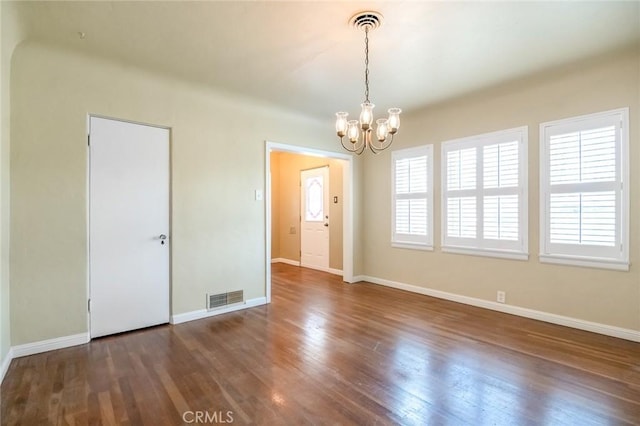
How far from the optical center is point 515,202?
A: 3859 mm

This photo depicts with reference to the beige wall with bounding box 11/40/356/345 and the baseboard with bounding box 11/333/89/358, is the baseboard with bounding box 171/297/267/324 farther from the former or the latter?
the baseboard with bounding box 11/333/89/358

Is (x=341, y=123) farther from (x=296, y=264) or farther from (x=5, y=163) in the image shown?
(x=296, y=264)

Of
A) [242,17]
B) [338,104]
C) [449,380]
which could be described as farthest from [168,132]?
[449,380]

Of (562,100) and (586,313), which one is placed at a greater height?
(562,100)

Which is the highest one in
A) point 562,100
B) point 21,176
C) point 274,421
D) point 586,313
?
point 562,100

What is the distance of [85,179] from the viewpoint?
10.2ft

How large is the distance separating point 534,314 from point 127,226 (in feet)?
15.4

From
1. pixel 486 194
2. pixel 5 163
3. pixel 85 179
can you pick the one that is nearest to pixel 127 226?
pixel 85 179

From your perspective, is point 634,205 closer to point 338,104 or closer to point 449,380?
point 449,380

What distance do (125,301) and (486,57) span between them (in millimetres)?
4424

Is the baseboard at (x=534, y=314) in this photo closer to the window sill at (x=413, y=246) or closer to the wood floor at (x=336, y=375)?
the wood floor at (x=336, y=375)

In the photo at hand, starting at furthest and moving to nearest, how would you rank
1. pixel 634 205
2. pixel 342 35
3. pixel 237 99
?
pixel 237 99 → pixel 634 205 → pixel 342 35

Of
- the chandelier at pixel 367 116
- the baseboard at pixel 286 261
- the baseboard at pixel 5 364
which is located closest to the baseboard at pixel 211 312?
the baseboard at pixel 5 364

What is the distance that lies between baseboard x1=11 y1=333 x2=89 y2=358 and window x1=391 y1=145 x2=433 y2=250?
424 cm
